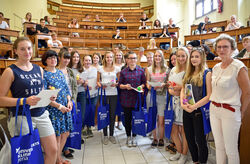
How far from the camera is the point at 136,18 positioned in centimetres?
1175

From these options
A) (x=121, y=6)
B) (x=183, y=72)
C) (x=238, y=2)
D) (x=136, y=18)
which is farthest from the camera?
(x=121, y=6)

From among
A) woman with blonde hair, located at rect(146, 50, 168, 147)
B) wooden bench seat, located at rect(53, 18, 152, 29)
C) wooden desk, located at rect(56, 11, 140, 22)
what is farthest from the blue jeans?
wooden desk, located at rect(56, 11, 140, 22)

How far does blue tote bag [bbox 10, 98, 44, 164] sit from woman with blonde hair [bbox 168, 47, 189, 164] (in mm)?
1611

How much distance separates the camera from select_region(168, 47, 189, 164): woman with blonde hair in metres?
2.25

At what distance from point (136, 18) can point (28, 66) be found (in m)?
11.1

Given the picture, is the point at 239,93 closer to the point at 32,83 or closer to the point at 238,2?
the point at 32,83

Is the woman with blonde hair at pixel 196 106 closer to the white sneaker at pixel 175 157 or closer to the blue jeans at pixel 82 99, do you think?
the white sneaker at pixel 175 157

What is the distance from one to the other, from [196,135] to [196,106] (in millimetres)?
335

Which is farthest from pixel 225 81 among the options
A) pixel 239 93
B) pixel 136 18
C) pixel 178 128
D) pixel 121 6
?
pixel 121 6

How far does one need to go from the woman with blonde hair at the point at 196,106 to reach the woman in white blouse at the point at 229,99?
22 centimetres

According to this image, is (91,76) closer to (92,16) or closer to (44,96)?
(44,96)

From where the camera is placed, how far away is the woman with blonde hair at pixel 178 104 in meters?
2.25

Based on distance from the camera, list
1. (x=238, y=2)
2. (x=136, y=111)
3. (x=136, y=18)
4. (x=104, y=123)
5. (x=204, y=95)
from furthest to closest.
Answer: (x=136, y=18)
(x=238, y=2)
(x=104, y=123)
(x=136, y=111)
(x=204, y=95)

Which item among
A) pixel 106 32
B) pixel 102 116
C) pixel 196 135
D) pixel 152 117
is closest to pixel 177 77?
pixel 196 135
